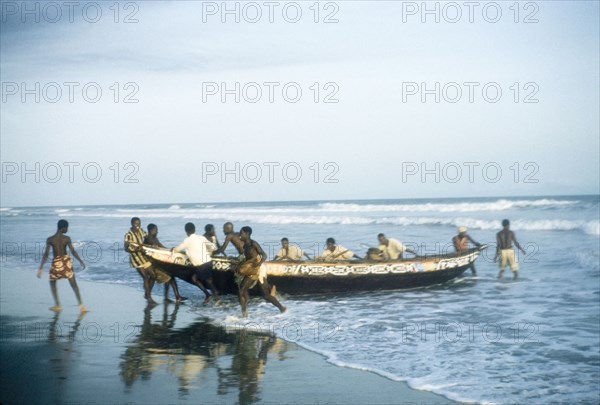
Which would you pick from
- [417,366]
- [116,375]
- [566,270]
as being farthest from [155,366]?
[566,270]

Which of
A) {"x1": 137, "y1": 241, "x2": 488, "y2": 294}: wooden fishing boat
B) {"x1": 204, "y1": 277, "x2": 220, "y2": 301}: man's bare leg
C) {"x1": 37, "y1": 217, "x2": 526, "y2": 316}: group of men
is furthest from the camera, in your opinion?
{"x1": 204, "y1": 277, "x2": 220, "y2": 301}: man's bare leg

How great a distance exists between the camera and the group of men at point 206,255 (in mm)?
11773

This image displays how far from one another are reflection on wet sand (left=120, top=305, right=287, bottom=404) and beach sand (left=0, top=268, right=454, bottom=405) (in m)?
0.01

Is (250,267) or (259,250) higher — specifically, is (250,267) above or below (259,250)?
below

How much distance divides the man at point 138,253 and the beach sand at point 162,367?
6.16 ft

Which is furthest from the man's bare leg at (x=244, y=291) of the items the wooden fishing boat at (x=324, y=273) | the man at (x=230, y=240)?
the wooden fishing boat at (x=324, y=273)

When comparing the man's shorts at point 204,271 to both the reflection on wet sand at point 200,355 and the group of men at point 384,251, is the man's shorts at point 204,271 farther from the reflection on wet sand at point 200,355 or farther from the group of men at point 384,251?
the reflection on wet sand at point 200,355

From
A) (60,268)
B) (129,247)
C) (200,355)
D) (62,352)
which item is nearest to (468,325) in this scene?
(200,355)

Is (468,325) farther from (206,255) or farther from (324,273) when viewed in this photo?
(206,255)

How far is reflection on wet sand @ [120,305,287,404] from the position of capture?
738cm

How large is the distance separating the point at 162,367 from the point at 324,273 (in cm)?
724

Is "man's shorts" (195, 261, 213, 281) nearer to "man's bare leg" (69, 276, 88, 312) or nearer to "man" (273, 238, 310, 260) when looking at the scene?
"man" (273, 238, 310, 260)

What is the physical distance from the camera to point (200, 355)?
8.74 meters

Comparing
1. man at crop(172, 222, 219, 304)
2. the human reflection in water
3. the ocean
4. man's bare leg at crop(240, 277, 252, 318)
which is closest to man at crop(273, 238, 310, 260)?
the ocean
